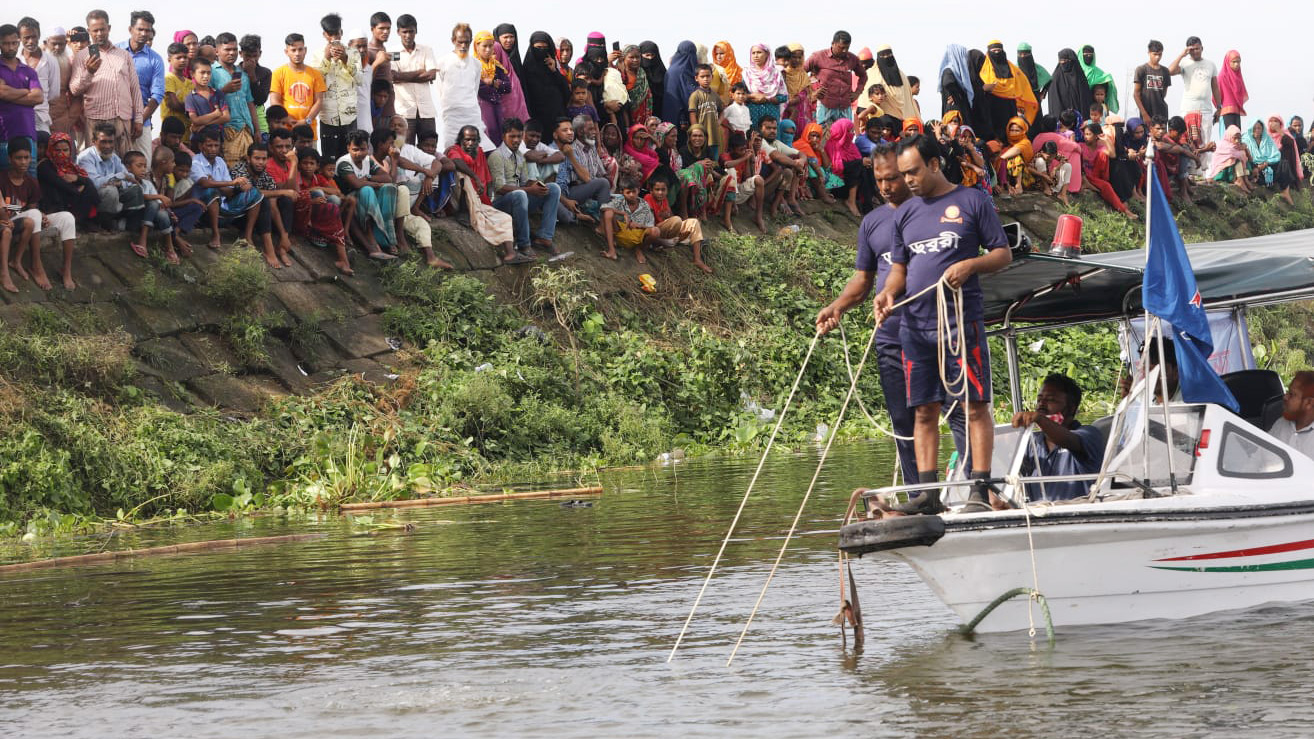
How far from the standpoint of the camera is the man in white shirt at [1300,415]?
9.70m

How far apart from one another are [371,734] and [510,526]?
6458 mm

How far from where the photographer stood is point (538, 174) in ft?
68.5

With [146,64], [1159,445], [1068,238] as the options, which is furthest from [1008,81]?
[1159,445]

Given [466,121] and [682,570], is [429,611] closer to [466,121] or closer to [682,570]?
[682,570]

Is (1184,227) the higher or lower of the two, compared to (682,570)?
higher

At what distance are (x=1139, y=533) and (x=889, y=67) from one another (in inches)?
737

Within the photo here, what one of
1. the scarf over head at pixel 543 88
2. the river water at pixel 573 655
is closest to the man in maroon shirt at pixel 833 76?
the scarf over head at pixel 543 88

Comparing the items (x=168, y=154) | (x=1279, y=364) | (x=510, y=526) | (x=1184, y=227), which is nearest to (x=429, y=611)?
(x=510, y=526)

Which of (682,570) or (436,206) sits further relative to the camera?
(436,206)

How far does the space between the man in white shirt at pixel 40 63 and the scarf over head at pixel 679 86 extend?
849cm

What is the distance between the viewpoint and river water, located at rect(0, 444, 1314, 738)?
23.2 feet

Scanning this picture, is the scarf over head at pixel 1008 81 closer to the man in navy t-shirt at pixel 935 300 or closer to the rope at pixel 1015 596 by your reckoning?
the man in navy t-shirt at pixel 935 300

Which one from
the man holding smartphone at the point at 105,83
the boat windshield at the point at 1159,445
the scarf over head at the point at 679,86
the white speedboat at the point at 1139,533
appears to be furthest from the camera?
the scarf over head at the point at 679,86

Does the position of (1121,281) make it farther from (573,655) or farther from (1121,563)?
(573,655)
